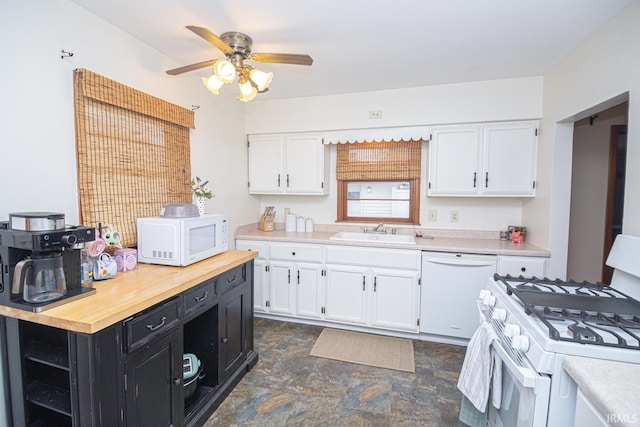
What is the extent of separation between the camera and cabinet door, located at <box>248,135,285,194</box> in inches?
130

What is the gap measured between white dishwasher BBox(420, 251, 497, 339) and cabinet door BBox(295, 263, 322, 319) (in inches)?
38.2

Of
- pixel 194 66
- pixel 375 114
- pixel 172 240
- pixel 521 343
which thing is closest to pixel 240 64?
pixel 194 66

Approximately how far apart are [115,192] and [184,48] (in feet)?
3.73

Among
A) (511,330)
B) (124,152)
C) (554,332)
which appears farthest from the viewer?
(124,152)

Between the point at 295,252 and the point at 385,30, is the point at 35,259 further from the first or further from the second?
the point at 385,30

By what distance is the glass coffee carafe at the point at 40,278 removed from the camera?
118 centimetres

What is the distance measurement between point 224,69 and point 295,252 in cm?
181

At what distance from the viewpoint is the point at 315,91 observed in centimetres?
301

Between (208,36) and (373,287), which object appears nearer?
(208,36)

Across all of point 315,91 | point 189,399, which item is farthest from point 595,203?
point 189,399

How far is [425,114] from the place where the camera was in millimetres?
2854

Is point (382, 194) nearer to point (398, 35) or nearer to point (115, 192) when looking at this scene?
point (398, 35)

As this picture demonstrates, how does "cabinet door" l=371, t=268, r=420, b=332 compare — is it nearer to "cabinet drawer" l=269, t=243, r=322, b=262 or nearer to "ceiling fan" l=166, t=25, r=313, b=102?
"cabinet drawer" l=269, t=243, r=322, b=262

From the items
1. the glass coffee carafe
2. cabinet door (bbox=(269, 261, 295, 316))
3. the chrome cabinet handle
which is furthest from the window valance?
the glass coffee carafe
